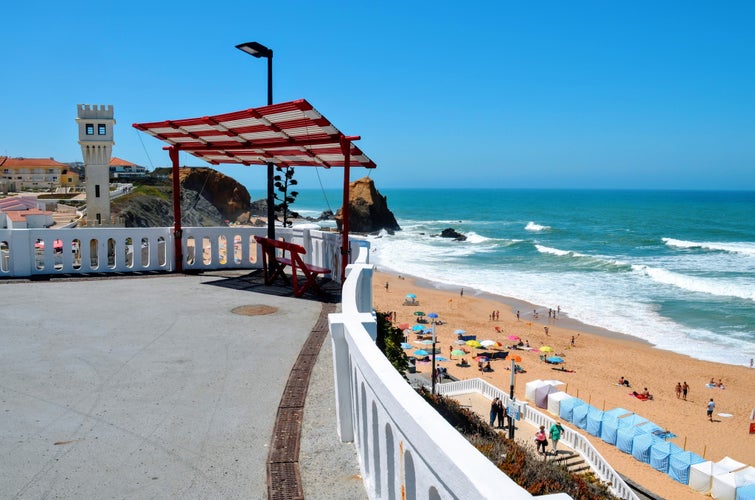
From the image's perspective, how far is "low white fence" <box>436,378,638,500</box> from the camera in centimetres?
1334

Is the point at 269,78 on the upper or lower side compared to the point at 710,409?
upper

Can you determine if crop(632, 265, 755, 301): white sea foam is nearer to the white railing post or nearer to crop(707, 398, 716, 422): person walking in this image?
crop(707, 398, 716, 422): person walking

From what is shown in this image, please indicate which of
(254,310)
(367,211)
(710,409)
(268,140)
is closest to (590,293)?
(710,409)

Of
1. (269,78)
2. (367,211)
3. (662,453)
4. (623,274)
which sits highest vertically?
(269,78)

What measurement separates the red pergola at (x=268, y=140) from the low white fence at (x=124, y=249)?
0.47 m

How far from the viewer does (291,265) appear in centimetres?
994

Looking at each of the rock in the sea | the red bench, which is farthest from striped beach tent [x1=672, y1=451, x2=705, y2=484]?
the rock in the sea

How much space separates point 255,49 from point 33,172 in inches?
4561

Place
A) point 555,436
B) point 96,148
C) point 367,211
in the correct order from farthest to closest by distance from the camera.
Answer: point 367,211 → point 96,148 → point 555,436

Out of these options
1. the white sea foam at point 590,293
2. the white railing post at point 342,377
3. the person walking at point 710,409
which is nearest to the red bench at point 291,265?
the white railing post at point 342,377

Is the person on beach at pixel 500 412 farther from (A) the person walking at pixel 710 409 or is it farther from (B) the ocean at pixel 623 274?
(A) the person walking at pixel 710 409

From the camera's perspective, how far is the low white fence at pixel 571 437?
13.3 m

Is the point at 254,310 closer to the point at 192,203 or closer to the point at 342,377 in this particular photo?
the point at 342,377

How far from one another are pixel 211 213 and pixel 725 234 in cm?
7146
